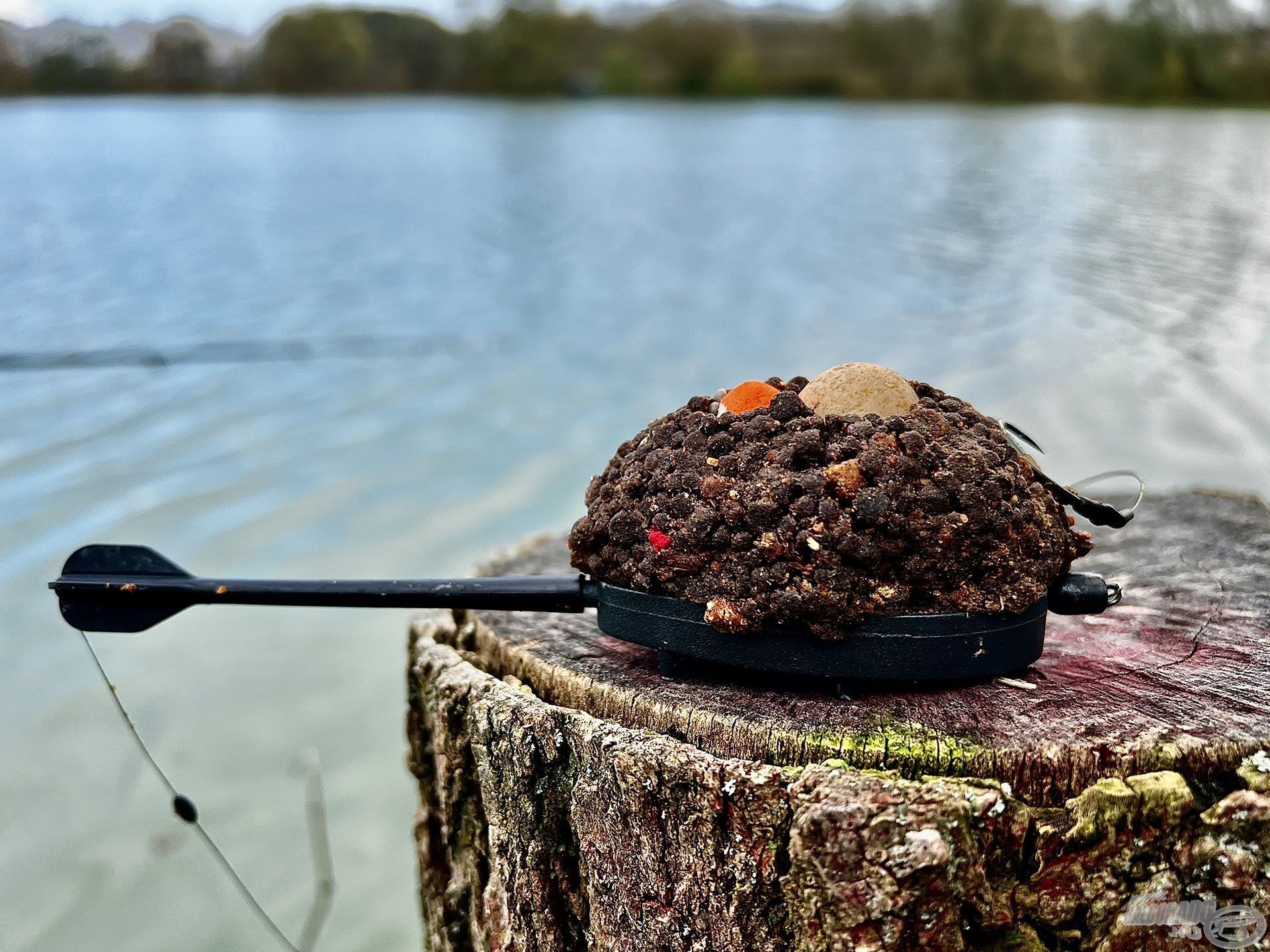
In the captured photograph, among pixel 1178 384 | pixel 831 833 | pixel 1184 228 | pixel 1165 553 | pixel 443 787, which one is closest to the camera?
pixel 831 833

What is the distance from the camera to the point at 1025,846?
115 cm

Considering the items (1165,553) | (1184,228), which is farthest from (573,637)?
(1184,228)

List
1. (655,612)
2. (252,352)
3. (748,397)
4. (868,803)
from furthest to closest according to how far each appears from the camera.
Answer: (252,352), (748,397), (655,612), (868,803)

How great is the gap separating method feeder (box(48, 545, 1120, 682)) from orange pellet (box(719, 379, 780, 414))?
0.98 ft

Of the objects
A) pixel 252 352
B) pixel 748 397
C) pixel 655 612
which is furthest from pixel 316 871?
pixel 252 352

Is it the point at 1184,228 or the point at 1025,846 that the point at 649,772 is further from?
the point at 1184,228

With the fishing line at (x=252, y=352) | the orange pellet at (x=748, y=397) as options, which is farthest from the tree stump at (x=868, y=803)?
the fishing line at (x=252, y=352)

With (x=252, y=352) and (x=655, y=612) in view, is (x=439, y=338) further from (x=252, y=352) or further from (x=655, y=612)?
(x=655, y=612)

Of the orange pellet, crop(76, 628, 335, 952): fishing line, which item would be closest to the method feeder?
the orange pellet

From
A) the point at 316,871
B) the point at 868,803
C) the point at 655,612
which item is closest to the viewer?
the point at 868,803

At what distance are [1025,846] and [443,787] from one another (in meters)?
0.86

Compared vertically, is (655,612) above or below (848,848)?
above

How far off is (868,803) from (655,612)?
353mm

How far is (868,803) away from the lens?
1098 mm
